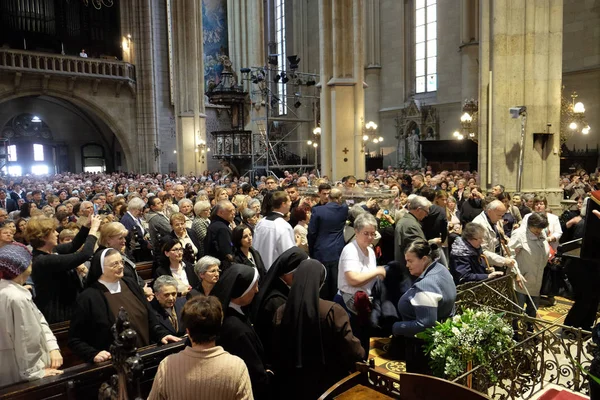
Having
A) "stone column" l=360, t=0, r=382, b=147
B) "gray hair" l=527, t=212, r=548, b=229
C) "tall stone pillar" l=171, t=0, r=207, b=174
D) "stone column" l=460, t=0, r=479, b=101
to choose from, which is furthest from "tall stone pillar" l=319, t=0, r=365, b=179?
"gray hair" l=527, t=212, r=548, b=229

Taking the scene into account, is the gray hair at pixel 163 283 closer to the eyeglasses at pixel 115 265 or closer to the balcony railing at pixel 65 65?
the eyeglasses at pixel 115 265

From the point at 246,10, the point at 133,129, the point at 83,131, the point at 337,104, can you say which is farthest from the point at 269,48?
the point at 337,104

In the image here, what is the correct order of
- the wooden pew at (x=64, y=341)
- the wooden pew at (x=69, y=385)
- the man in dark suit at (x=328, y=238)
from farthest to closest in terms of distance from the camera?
1. the man in dark suit at (x=328, y=238)
2. the wooden pew at (x=64, y=341)
3. the wooden pew at (x=69, y=385)

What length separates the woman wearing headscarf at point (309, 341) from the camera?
3270 mm

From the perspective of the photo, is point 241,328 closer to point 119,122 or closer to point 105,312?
point 105,312

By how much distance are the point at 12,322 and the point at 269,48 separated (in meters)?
30.5

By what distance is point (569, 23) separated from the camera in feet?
59.7

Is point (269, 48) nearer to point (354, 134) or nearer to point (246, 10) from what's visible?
point (246, 10)

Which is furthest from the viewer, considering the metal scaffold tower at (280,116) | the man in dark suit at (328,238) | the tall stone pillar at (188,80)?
the metal scaffold tower at (280,116)

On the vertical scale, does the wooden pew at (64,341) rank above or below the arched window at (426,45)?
below

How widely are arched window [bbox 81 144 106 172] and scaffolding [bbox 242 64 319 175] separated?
39.9 ft

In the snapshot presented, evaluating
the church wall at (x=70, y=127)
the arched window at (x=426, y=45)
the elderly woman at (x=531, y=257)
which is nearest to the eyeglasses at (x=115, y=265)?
the elderly woman at (x=531, y=257)

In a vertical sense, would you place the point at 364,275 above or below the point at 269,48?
below

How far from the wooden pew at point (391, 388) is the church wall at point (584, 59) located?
1794 cm
